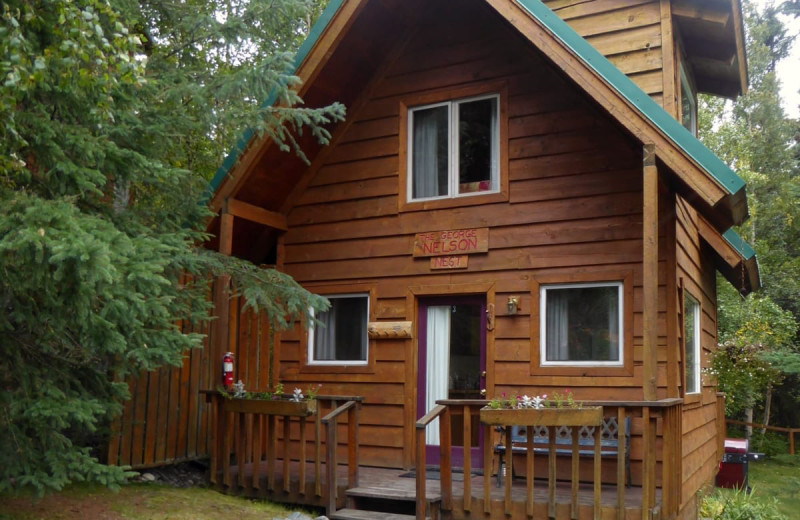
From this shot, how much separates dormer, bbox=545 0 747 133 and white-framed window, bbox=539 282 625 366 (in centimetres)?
205

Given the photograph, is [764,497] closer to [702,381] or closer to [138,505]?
[702,381]

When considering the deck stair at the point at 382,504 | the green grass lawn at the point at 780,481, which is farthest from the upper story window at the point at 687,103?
the deck stair at the point at 382,504

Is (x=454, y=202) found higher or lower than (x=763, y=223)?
lower

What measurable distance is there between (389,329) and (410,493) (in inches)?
87.6

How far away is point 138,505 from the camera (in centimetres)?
645

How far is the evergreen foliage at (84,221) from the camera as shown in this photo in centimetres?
427

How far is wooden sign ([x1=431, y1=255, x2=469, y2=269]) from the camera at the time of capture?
27.4 feet

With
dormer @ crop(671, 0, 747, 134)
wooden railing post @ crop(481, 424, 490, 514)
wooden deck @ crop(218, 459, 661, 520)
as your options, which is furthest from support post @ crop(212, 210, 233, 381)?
dormer @ crop(671, 0, 747, 134)

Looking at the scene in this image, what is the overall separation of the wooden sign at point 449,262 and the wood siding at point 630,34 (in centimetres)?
263

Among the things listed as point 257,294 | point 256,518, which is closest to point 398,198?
point 257,294

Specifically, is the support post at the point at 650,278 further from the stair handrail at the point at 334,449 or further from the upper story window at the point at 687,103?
the upper story window at the point at 687,103

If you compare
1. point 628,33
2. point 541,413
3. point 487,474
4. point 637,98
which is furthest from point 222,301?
point 628,33

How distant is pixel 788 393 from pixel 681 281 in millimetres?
14212

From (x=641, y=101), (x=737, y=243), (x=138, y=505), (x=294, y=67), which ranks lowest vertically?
(x=138, y=505)
